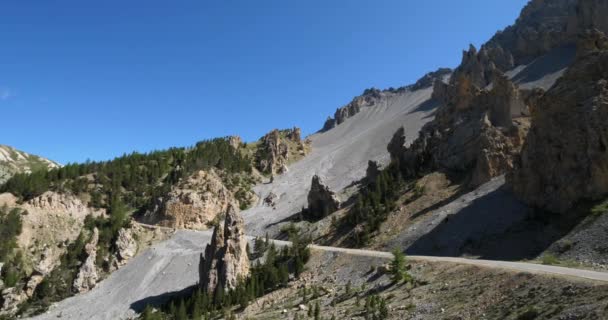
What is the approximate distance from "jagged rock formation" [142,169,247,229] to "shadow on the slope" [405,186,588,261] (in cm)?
4318

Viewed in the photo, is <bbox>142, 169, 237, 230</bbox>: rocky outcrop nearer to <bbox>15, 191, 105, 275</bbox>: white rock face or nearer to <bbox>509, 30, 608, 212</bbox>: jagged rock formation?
<bbox>15, 191, 105, 275</bbox>: white rock face

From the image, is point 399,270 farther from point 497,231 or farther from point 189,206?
point 189,206

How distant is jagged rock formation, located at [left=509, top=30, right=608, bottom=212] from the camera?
Answer: 3634 centimetres

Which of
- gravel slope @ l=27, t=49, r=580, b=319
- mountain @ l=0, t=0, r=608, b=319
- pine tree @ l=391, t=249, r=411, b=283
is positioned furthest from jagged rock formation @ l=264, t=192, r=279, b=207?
pine tree @ l=391, t=249, r=411, b=283

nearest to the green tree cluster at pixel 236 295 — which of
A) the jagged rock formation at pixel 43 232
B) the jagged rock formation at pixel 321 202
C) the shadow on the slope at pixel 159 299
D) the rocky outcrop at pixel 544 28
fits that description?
the shadow on the slope at pixel 159 299

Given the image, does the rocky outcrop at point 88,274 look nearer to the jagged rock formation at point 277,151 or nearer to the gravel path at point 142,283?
the gravel path at point 142,283

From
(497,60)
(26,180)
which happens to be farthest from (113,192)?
(497,60)

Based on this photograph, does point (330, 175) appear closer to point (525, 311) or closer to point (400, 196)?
point (400, 196)

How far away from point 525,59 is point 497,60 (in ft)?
28.8

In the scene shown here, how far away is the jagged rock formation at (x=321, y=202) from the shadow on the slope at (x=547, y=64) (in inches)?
2925

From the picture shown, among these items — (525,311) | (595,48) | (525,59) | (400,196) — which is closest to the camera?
(525,311)

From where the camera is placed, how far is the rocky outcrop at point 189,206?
250 ft

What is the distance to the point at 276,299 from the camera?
38.8 m

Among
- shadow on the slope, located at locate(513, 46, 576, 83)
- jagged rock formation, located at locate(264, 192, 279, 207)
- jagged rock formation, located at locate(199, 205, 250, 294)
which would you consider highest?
shadow on the slope, located at locate(513, 46, 576, 83)
